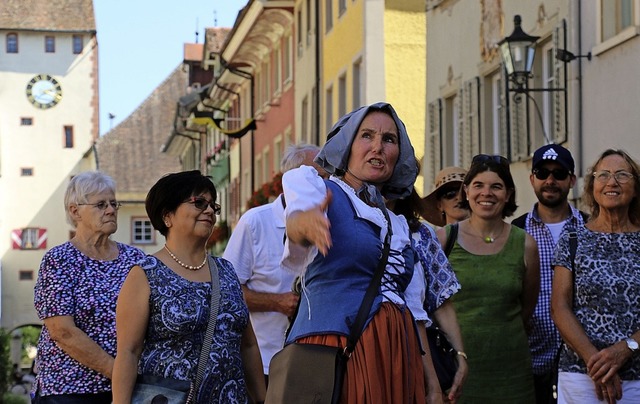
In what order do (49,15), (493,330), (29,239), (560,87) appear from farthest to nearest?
(49,15) → (29,239) → (560,87) → (493,330)

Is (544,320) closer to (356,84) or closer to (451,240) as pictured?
(451,240)

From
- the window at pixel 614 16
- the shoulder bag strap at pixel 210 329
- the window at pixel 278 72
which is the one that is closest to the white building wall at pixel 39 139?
the window at pixel 278 72

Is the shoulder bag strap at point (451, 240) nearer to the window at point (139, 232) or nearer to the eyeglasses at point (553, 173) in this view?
the eyeglasses at point (553, 173)

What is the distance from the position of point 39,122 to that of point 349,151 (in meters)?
99.2

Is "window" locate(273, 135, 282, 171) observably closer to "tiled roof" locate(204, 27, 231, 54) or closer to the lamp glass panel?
"tiled roof" locate(204, 27, 231, 54)

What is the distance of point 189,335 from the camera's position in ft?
22.2

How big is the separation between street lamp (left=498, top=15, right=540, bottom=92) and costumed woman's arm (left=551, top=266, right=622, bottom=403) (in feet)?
31.2

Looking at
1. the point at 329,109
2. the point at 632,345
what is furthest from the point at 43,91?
the point at 632,345

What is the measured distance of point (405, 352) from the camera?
5.60 metres

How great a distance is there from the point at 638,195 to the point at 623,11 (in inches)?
383

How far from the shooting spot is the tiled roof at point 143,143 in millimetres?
94875

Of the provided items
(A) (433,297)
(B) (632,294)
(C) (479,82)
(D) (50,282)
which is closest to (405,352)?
(A) (433,297)

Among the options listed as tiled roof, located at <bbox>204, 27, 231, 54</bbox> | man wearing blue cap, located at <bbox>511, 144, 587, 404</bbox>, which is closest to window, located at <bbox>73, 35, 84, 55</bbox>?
tiled roof, located at <bbox>204, 27, 231, 54</bbox>

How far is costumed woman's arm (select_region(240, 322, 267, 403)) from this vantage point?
708cm
